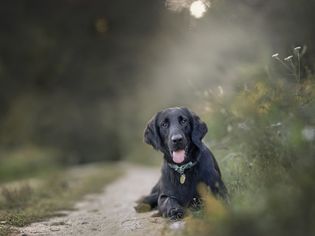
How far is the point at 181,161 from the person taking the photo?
896 cm

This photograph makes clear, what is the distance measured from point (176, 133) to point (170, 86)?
1557cm

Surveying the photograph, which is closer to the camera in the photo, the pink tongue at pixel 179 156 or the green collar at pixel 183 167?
the pink tongue at pixel 179 156

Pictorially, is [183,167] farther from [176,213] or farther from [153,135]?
[153,135]

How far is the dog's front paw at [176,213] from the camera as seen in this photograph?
340 inches

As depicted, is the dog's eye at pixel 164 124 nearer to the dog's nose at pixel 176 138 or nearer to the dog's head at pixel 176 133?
the dog's head at pixel 176 133

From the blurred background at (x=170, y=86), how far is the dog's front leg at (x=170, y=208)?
717 mm

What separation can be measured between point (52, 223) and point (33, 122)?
70.5ft

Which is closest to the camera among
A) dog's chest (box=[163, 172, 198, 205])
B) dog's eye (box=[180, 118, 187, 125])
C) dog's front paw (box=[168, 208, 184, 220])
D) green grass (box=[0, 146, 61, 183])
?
dog's front paw (box=[168, 208, 184, 220])

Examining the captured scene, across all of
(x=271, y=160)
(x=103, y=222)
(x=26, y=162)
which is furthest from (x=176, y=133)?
(x=26, y=162)

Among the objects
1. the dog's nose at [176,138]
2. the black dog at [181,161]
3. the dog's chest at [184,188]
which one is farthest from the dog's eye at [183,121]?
the dog's chest at [184,188]

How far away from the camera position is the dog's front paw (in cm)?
865

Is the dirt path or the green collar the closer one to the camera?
the dirt path

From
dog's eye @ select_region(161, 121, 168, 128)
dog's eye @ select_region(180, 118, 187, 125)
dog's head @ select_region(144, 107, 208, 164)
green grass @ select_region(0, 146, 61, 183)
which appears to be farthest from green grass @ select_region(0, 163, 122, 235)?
green grass @ select_region(0, 146, 61, 183)

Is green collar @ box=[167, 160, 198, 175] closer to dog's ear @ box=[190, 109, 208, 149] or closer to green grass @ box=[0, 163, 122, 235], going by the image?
dog's ear @ box=[190, 109, 208, 149]
